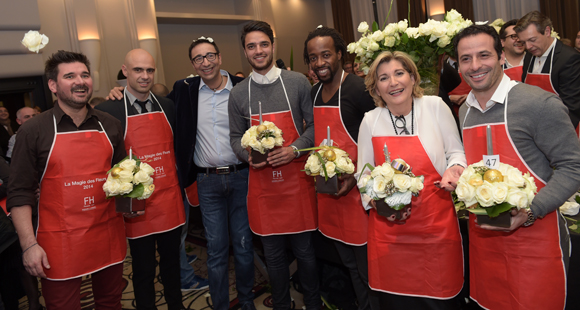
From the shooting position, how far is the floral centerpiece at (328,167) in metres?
2.04

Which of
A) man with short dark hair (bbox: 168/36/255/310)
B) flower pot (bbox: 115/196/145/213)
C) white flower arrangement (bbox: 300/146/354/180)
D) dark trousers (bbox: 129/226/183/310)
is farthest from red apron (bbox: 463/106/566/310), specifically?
dark trousers (bbox: 129/226/183/310)

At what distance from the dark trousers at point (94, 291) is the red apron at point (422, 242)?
1.60 m

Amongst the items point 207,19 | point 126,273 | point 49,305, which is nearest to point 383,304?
point 49,305

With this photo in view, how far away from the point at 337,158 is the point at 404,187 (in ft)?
1.57

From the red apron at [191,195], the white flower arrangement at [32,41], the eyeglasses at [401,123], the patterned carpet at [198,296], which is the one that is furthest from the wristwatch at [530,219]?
the red apron at [191,195]

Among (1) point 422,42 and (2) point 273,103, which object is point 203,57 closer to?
(2) point 273,103

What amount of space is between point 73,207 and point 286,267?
4.50 feet

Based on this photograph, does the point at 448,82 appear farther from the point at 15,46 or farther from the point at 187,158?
the point at 15,46

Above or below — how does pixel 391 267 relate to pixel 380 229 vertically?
below

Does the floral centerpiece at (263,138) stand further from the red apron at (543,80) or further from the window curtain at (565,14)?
the window curtain at (565,14)

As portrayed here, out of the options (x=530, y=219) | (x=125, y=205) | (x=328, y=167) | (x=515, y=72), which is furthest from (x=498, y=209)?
(x=515, y=72)

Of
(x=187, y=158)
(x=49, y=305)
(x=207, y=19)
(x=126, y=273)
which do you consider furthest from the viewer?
(x=207, y=19)

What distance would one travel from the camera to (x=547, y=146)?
155 centimetres

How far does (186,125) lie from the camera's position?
9.43ft
